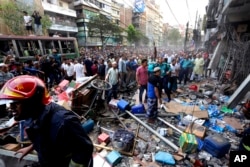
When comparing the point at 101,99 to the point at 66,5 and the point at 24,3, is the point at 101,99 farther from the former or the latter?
the point at 66,5

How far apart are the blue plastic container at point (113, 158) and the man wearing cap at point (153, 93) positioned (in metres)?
2.02

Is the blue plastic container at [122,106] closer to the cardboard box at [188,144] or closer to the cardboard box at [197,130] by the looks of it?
the cardboard box at [197,130]

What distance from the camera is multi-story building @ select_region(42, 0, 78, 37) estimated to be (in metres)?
25.3

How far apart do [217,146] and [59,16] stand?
32.0 meters

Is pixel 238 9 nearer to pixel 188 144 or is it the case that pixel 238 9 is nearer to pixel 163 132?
pixel 163 132

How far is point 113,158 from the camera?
3.34 metres

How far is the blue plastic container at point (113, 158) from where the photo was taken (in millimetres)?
3311

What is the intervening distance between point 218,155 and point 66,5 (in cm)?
3548

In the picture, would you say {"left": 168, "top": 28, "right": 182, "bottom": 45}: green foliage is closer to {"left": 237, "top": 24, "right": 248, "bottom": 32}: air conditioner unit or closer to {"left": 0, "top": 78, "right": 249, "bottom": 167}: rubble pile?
{"left": 237, "top": 24, "right": 248, "bottom": 32}: air conditioner unit

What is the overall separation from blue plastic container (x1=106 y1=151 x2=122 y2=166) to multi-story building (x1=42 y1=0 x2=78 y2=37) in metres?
25.9

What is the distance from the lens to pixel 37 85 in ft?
4.01

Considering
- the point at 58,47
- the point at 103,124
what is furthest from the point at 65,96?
the point at 58,47

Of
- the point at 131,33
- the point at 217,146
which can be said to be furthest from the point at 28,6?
the point at 131,33

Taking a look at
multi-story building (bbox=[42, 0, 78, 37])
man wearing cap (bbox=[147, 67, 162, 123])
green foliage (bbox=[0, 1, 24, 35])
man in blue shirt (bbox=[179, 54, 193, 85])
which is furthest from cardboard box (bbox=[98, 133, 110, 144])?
multi-story building (bbox=[42, 0, 78, 37])
